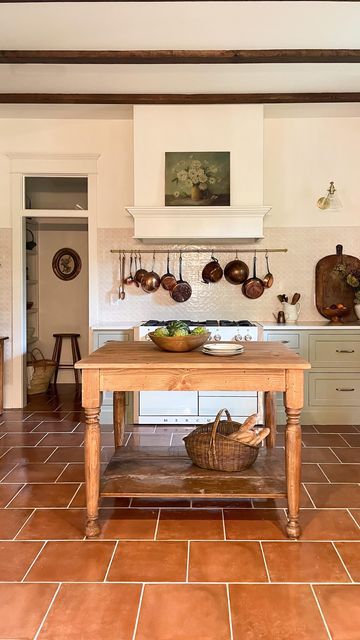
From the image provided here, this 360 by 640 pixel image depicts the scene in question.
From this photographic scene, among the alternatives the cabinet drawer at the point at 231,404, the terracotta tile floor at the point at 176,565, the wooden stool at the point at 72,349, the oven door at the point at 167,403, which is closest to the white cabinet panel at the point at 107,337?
the oven door at the point at 167,403

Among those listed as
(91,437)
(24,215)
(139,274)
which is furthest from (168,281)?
(91,437)

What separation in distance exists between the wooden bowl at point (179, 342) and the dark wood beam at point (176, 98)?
2733mm

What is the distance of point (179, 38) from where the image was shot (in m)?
3.34

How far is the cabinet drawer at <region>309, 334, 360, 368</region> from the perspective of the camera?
424 centimetres

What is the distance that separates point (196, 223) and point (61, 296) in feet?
9.35

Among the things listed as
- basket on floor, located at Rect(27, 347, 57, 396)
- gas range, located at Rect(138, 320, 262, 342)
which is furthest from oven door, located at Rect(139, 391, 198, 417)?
basket on floor, located at Rect(27, 347, 57, 396)

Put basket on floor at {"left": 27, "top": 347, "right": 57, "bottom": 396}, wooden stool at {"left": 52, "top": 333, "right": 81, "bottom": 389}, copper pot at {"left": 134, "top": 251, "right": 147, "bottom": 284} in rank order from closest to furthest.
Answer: copper pot at {"left": 134, "top": 251, "right": 147, "bottom": 284} → basket on floor at {"left": 27, "top": 347, "right": 57, "bottom": 396} → wooden stool at {"left": 52, "top": 333, "right": 81, "bottom": 389}

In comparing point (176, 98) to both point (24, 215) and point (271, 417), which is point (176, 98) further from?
point (271, 417)

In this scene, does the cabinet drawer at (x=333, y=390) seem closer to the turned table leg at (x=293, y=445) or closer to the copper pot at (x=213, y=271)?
the copper pot at (x=213, y=271)

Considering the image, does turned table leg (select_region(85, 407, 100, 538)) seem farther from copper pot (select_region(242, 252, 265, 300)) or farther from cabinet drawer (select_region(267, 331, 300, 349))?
copper pot (select_region(242, 252, 265, 300))

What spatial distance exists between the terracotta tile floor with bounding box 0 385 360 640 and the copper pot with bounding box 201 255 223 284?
221cm

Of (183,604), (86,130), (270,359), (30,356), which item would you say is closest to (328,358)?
(270,359)

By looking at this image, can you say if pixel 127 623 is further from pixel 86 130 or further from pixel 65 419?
pixel 86 130

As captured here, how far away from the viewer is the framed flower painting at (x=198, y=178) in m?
4.30
